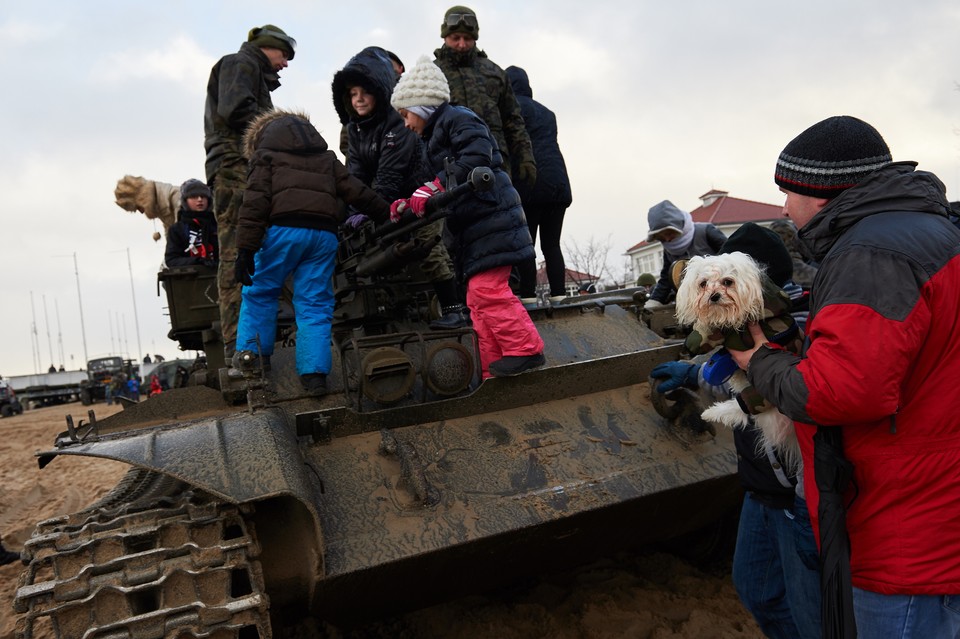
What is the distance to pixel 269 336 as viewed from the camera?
3537 mm

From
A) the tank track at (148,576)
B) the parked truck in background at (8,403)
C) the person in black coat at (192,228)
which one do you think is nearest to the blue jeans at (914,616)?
the tank track at (148,576)

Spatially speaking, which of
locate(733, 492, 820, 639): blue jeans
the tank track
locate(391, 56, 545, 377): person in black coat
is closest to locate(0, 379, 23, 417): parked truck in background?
locate(391, 56, 545, 377): person in black coat

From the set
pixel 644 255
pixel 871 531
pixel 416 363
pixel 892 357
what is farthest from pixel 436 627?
pixel 644 255

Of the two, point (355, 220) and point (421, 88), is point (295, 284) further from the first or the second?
point (421, 88)

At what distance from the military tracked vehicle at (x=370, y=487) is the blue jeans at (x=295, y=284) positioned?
175 mm

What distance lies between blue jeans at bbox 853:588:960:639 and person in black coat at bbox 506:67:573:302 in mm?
4344

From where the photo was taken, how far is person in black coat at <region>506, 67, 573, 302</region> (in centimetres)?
600

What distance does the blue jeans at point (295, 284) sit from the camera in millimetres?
3456

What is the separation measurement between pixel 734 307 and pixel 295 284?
2.23m

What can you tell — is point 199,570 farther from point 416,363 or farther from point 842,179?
point 842,179

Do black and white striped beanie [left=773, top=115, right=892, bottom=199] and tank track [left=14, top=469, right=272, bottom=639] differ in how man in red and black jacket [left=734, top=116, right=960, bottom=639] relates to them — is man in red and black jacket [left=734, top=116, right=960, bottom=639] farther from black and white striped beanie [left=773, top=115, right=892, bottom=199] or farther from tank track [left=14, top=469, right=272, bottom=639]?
tank track [left=14, top=469, right=272, bottom=639]

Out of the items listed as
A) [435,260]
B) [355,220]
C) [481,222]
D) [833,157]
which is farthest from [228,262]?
[833,157]

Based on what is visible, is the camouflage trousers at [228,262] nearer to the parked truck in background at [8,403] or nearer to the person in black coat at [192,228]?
the person in black coat at [192,228]

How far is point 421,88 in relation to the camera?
359 centimetres
